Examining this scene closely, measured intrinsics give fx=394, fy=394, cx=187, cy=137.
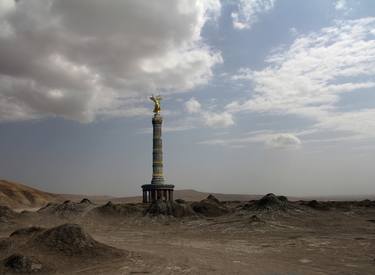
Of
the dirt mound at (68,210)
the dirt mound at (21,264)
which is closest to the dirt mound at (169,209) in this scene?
the dirt mound at (68,210)

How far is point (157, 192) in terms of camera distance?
165 ft

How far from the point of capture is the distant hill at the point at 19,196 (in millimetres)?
81938

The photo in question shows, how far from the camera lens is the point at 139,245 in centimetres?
2405

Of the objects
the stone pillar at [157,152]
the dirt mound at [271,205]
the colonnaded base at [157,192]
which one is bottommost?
the dirt mound at [271,205]

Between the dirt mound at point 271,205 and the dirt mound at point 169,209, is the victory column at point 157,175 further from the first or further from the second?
the dirt mound at point 271,205

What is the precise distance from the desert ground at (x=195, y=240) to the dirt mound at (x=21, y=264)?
0.13 feet

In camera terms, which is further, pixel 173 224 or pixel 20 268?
pixel 173 224

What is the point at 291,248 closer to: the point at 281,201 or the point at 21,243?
the point at 21,243

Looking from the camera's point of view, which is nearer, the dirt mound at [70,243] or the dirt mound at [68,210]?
the dirt mound at [70,243]

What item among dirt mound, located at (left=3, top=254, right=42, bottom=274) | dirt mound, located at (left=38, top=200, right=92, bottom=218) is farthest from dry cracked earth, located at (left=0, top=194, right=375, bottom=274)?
dirt mound, located at (left=38, top=200, right=92, bottom=218)

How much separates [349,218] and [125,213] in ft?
73.5

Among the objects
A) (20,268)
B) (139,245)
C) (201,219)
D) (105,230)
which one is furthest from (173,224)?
(20,268)

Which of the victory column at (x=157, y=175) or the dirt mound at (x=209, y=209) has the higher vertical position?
the victory column at (x=157, y=175)

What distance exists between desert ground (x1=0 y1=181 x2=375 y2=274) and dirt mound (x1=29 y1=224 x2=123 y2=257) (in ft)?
0.15
